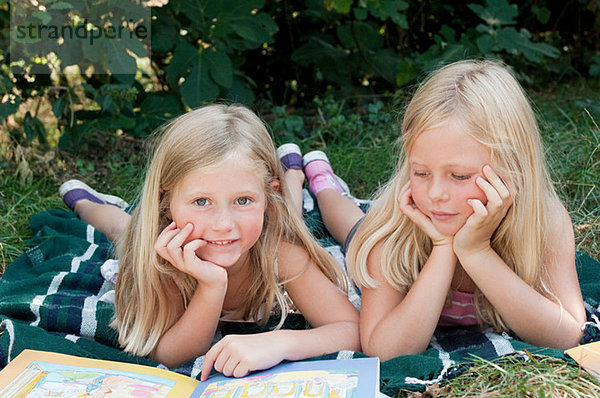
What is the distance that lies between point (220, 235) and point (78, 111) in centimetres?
225

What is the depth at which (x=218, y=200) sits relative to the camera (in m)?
1.94

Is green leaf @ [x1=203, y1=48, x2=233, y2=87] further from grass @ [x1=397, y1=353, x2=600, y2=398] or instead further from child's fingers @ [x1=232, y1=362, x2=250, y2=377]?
grass @ [x1=397, y1=353, x2=600, y2=398]

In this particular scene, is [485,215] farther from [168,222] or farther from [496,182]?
[168,222]

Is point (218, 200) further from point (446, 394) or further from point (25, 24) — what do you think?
point (25, 24)

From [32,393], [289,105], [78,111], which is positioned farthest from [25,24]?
[32,393]

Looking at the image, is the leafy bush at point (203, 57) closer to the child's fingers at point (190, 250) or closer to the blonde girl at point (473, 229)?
the blonde girl at point (473, 229)

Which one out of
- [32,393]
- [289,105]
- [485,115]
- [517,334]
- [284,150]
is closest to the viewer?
[32,393]

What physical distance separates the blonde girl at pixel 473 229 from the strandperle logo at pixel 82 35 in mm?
2040

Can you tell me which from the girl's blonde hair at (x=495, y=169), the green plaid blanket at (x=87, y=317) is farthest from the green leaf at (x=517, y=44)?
the girl's blonde hair at (x=495, y=169)

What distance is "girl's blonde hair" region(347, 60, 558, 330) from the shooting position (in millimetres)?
1849

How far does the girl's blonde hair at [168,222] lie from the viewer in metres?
2.02

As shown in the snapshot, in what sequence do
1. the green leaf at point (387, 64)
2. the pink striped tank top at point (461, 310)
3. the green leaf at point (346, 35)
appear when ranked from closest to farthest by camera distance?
the pink striped tank top at point (461, 310)
the green leaf at point (346, 35)
the green leaf at point (387, 64)

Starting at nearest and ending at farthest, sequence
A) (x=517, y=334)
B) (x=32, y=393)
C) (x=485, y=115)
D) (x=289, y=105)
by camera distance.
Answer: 1. (x=32, y=393)
2. (x=485, y=115)
3. (x=517, y=334)
4. (x=289, y=105)

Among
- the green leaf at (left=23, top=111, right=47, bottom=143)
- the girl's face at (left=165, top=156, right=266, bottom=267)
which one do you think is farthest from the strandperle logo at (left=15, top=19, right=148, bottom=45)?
the girl's face at (left=165, top=156, right=266, bottom=267)
